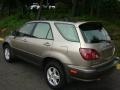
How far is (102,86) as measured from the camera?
19.9ft

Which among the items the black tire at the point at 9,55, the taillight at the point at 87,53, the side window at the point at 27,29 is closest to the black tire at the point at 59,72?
the taillight at the point at 87,53

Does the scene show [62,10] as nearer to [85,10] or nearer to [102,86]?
[85,10]

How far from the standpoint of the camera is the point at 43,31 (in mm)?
6270

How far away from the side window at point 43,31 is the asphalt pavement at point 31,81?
3.95 feet

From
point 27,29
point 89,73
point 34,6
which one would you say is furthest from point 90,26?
point 34,6

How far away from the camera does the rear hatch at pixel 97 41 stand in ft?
17.4

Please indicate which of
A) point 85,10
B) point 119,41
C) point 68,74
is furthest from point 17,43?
point 85,10

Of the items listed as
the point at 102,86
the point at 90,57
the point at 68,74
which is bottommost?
the point at 102,86

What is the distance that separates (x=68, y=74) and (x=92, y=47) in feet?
2.66

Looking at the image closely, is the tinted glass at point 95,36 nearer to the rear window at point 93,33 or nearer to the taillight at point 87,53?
the rear window at point 93,33

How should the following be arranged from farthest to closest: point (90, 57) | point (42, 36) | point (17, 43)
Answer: point (17, 43) → point (42, 36) → point (90, 57)

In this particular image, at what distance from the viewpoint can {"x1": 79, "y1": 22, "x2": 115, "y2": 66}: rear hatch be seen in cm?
530

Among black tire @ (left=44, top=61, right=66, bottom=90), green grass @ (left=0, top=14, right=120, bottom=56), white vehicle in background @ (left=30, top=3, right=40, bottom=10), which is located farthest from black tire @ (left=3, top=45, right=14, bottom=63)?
white vehicle in background @ (left=30, top=3, right=40, bottom=10)

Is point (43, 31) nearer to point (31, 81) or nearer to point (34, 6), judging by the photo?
point (31, 81)
